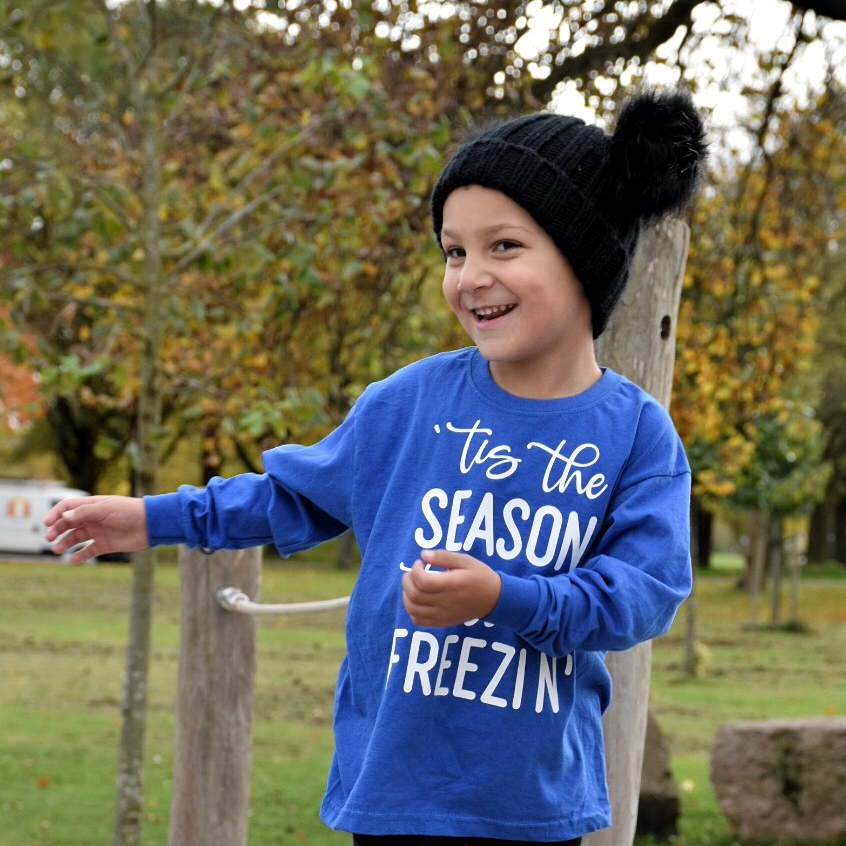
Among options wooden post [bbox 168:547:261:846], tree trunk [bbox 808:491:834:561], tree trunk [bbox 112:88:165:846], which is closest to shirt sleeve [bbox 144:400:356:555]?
wooden post [bbox 168:547:261:846]

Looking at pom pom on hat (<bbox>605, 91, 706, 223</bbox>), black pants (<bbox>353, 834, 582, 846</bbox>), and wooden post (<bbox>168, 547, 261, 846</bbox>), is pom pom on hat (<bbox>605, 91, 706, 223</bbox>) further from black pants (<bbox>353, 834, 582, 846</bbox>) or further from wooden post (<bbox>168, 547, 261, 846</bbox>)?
wooden post (<bbox>168, 547, 261, 846</bbox>)

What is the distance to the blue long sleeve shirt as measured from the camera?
1.88 m

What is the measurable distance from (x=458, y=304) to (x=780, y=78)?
5.07 m

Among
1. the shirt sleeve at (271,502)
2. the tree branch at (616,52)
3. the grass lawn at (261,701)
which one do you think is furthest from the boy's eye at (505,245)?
the grass lawn at (261,701)

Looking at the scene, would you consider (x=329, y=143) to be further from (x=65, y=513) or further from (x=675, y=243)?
(x=65, y=513)

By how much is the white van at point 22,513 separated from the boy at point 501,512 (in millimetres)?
29229

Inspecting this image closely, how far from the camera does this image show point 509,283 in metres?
2.01

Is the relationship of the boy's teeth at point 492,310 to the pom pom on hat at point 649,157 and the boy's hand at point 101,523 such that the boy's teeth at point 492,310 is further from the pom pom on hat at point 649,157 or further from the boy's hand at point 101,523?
the boy's hand at point 101,523

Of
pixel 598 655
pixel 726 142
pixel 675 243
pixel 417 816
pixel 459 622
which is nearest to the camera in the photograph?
pixel 459 622

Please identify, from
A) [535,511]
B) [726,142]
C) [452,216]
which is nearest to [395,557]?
[535,511]

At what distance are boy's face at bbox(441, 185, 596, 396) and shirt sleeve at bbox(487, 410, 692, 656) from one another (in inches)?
9.3

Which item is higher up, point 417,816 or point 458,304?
point 458,304

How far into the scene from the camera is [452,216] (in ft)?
6.76

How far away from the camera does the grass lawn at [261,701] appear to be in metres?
7.34
